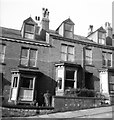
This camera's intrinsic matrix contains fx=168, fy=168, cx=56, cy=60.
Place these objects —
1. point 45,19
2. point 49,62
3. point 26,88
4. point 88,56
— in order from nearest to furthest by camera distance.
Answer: point 26,88, point 49,62, point 88,56, point 45,19

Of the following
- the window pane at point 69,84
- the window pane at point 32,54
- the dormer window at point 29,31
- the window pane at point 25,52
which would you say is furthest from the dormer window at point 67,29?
the window pane at point 69,84

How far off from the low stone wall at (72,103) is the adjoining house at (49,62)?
2.30 meters

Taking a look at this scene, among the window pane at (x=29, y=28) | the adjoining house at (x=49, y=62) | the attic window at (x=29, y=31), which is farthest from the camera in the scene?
the window pane at (x=29, y=28)

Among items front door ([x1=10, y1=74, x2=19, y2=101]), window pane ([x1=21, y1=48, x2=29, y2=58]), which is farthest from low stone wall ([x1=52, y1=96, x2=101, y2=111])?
window pane ([x1=21, y1=48, x2=29, y2=58])

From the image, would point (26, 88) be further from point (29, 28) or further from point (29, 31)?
point (29, 28)

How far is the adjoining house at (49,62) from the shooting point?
18266 mm

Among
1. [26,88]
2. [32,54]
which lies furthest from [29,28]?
[26,88]

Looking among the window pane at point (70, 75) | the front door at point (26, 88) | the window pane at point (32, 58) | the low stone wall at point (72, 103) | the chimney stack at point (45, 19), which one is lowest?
the low stone wall at point (72, 103)

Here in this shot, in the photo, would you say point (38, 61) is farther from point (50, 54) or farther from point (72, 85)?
point (72, 85)

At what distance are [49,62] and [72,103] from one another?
6.07 meters

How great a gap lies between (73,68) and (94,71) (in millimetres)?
3816

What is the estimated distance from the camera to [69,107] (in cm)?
1625

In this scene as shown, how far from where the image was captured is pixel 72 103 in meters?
16.6

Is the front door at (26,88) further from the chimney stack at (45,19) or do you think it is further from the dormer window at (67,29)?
the chimney stack at (45,19)
